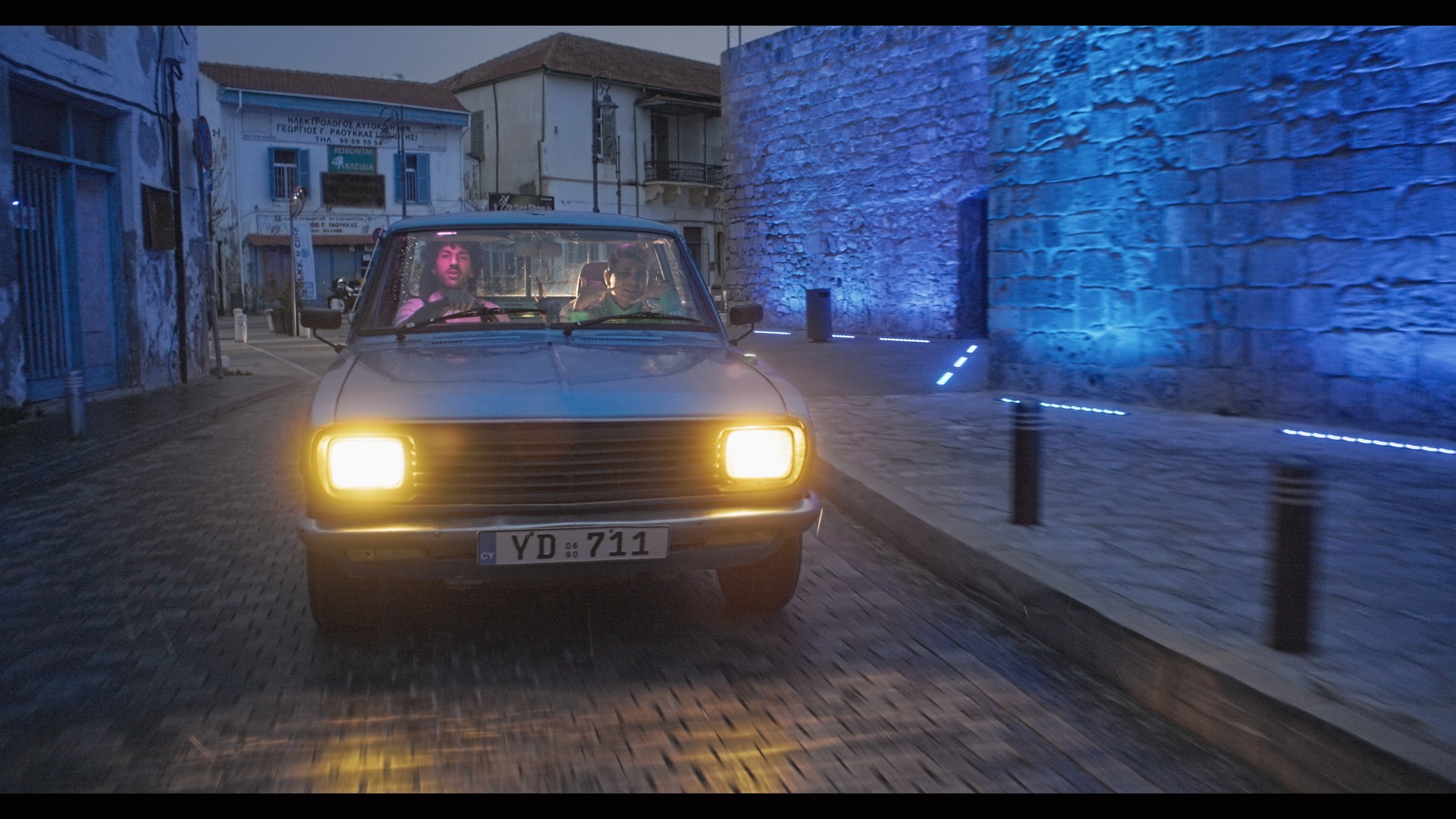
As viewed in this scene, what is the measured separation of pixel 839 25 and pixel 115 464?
1745 centimetres

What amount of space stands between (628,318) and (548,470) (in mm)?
1340

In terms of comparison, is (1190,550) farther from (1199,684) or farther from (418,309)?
(418,309)

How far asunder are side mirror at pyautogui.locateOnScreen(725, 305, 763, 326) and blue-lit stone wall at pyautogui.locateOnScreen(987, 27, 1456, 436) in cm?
491

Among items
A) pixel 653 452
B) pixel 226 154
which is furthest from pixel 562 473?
pixel 226 154

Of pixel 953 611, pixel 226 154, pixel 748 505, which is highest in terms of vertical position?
pixel 226 154

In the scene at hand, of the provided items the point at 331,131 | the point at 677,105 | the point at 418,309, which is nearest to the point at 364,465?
the point at 418,309

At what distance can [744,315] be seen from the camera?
529 centimetres

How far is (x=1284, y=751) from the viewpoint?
9.37 feet

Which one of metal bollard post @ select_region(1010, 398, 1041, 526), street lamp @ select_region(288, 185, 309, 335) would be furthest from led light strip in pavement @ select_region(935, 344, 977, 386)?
street lamp @ select_region(288, 185, 309, 335)

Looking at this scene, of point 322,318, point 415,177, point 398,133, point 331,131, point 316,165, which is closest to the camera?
point 322,318

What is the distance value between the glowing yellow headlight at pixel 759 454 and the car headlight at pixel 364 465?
0.99 meters

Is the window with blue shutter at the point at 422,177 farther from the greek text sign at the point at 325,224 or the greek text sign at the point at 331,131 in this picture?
the greek text sign at the point at 325,224

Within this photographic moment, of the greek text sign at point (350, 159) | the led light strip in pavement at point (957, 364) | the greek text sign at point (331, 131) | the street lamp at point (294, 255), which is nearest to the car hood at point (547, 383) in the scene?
the led light strip in pavement at point (957, 364)

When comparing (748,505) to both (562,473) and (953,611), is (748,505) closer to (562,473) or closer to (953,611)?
(562,473)
